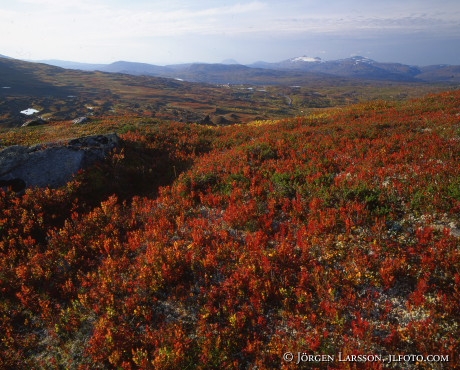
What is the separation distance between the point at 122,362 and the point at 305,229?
6093 millimetres

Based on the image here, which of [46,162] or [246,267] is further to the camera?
[46,162]

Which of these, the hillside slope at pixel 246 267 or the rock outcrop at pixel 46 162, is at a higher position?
the rock outcrop at pixel 46 162

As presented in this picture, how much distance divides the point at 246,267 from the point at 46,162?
11674mm

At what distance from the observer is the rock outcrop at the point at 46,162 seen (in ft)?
44.0

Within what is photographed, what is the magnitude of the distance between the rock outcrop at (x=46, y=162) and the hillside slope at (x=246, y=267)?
0.94m

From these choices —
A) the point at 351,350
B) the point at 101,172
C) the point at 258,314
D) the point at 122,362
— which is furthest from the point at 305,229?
the point at 101,172

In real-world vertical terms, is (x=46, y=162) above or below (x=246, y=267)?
above

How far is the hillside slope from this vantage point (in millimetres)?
6438

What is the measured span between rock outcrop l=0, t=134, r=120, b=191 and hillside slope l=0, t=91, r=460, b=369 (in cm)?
94

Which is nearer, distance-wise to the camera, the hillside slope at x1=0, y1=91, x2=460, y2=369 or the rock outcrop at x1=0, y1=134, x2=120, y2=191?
the hillside slope at x1=0, y1=91, x2=460, y2=369

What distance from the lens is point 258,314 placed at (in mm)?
7191

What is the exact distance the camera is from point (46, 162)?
14.3 metres

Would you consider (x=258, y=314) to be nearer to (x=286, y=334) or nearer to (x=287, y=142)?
(x=286, y=334)

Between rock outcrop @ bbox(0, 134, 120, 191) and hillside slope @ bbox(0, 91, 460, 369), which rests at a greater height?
rock outcrop @ bbox(0, 134, 120, 191)
